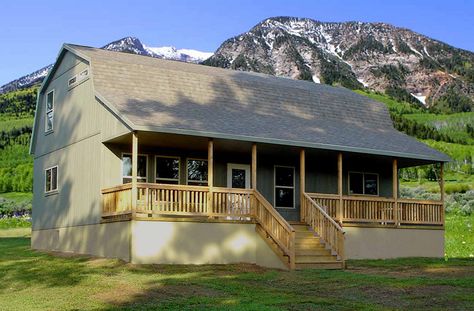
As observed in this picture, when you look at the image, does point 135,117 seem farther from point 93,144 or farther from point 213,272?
point 213,272

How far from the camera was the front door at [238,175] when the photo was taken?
74.0 feet

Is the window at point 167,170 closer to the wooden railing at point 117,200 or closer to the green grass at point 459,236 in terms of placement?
the wooden railing at point 117,200

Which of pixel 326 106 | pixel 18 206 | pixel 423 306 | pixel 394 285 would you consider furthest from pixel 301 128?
pixel 18 206

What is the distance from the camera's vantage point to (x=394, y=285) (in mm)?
14680

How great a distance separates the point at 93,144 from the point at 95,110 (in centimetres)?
105

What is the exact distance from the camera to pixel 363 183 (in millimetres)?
25656

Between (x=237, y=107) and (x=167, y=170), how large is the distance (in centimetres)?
326

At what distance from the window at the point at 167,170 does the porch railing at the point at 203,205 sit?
1.20 meters

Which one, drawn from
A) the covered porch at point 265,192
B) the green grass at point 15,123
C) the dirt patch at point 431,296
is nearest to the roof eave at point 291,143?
the covered porch at point 265,192

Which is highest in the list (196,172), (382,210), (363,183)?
(196,172)

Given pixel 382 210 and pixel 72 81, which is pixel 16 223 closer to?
pixel 72 81

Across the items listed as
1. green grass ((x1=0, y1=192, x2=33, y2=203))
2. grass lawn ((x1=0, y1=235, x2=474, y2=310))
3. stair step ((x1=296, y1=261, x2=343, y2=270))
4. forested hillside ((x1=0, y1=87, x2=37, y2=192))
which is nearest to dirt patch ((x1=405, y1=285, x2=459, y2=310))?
grass lawn ((x1=0, y1=235, x2=474, y2=310))

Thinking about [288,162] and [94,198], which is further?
[288,162]

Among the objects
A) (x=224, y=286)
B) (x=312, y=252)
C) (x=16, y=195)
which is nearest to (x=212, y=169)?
(x=312, y=252)
